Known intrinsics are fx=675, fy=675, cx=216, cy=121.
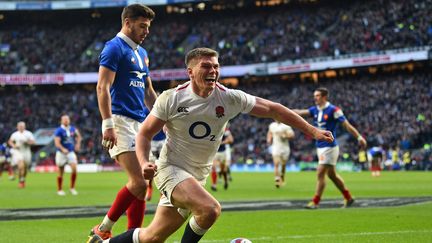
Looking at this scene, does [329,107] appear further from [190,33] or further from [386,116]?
[190,33]

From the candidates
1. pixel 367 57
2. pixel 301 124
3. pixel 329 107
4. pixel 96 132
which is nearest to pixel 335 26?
pixel 367 57

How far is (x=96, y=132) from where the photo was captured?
197 feet

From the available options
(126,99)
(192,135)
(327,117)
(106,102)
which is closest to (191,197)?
(192,135)

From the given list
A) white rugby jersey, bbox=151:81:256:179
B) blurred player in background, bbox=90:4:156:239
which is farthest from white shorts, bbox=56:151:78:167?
white rugby jersey, bbox=151:81:256:179

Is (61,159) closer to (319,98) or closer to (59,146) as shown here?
(59,146)

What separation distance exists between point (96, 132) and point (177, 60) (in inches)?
416

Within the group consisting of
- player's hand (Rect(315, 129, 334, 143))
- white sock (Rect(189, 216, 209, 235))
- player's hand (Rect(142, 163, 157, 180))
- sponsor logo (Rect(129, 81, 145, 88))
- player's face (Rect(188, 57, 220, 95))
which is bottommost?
white sock (Rect(189, 216, 209, 235))

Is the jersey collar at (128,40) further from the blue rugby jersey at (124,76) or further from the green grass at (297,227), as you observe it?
the green grass at (297,227)

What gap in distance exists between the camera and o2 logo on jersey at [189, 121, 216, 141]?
643 centimetres

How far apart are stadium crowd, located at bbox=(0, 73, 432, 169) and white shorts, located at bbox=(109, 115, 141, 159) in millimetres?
37670

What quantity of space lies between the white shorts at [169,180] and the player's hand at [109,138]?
1.09 metres

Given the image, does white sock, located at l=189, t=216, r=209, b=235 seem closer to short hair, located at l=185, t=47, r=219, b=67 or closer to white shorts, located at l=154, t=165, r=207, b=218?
white shorts, located at l=154, t=165, r=207, b=218

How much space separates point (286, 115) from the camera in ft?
21.4

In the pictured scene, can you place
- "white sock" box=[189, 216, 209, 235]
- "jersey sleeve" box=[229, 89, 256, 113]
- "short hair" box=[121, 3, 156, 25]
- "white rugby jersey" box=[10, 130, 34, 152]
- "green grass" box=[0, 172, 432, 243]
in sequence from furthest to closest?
"white rugby jersey" box=[10, 130, 34, 152] → "green grass" box=[0, 172, 432, 243] → "short hair" box=[121, 3, 156, 25] → "jersey sleeve" box=[229, 89, 256, 113] → "white sock" box=[189, 216, 209, 235]
